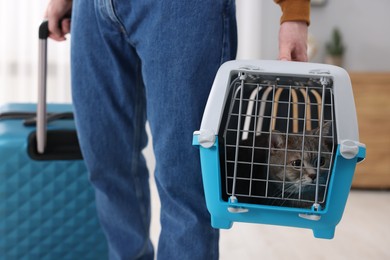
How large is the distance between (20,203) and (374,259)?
1.20 metres

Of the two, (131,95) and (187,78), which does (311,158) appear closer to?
(187,78)

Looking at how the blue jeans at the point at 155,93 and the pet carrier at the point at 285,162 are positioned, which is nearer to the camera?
the pet carrier at the point at 285,162

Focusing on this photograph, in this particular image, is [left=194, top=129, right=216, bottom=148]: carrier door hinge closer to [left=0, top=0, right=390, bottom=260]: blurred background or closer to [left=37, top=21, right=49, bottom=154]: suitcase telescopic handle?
[left=37, top=21, right=49, bottom=154]: suitcase telescopic handle

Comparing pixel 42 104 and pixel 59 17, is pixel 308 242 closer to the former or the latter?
pixel 42 104

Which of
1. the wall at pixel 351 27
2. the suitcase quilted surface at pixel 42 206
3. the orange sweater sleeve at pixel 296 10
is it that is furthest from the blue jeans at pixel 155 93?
the wall at pixel 351 27

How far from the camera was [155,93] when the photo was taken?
100 cm

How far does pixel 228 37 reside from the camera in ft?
3.19

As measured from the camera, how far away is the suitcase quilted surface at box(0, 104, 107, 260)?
4.71ft

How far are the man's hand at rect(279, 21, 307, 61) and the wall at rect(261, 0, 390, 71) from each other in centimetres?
243

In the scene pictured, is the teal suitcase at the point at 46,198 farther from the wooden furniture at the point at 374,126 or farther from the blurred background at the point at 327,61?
the wooden furniture at the point at 374,126

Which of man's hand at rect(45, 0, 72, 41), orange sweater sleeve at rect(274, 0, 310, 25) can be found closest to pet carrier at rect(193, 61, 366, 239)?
orange sweater sleeve at rect(274, 0, 310, 25)

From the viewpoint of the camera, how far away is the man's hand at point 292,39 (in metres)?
1.00

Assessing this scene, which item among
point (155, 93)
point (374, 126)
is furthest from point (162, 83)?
point (374, 126)

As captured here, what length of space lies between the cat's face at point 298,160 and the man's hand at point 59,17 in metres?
0.62
